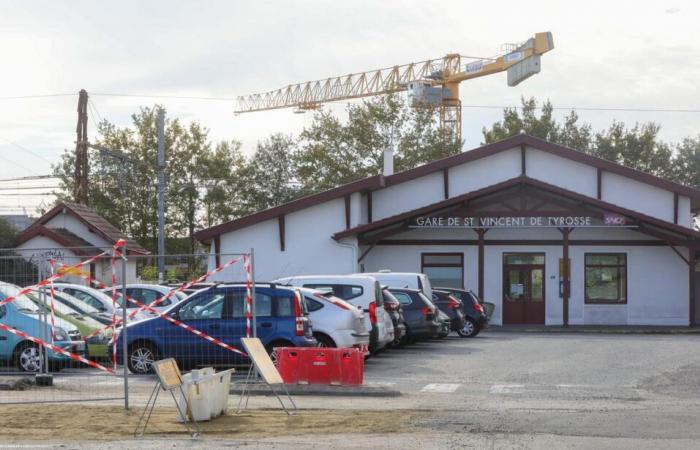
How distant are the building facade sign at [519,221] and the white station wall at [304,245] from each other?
2960 millimetres

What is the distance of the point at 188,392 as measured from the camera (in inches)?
502

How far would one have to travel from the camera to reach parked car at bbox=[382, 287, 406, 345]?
24.5 meters

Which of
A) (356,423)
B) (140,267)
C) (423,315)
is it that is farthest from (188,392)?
(423,315)

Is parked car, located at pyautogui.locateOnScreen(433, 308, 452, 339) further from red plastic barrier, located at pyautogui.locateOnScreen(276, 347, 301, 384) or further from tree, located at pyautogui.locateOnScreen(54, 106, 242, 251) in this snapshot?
tree, located at pyautogui.locateOnScreen(54, 106, 242, 251)

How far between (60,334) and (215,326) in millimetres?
2563

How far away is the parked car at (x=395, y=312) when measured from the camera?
80.3 feet

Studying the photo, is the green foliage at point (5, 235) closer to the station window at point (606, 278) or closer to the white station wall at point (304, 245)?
the white station wall at point (304, 245)

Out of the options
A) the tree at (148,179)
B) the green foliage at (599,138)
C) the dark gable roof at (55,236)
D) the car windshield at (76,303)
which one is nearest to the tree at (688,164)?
the green foliage at (599,138)

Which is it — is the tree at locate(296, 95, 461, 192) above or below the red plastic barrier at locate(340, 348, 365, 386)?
above

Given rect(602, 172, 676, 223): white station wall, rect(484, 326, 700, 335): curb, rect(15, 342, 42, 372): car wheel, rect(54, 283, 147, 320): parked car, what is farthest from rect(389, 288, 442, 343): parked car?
rect(602, 172, 676, 223): white station wall

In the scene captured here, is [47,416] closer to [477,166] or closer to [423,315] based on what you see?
[423,315]

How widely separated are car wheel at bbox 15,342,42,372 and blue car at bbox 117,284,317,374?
1309 mm

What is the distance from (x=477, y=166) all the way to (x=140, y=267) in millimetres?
24179

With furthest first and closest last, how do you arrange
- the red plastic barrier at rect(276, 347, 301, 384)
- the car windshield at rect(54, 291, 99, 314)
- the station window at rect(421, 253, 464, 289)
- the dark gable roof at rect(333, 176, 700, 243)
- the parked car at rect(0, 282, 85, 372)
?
the station window at rect(421, 253, 464, 289), the dark gable roof at rect(333, 176, 700, 243), the car windshield at rect(54, 291, 99, 314), the parked car at rect(0, 282, 85, 372), the red plastic barrier at rect(276, 347, 301, 384)
